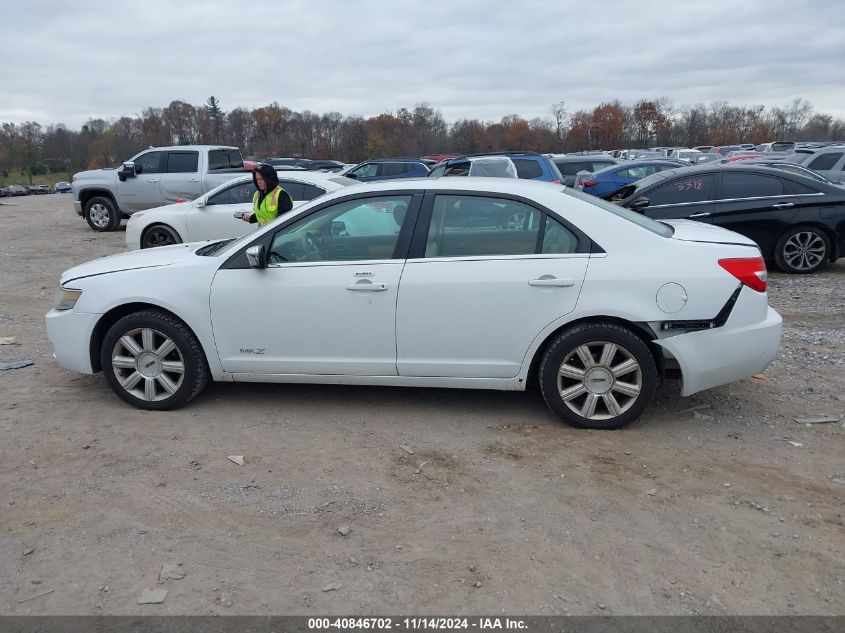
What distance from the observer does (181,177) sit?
15586mm

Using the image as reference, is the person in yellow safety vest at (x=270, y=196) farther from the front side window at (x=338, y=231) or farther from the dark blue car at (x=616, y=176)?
the dark blue car at (x=616, y=176)

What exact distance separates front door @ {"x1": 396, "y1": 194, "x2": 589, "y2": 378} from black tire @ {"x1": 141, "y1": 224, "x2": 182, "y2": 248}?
773 centimetres

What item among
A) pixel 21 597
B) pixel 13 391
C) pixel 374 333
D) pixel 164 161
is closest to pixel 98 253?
pixel 164 161

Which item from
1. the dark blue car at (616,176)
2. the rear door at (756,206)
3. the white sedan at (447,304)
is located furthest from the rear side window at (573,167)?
the white sedan at (447,304)

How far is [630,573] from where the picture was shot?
3.02 meters

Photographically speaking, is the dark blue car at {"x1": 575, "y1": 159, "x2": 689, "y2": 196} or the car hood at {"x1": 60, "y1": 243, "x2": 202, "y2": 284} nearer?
the car hood at {"x1": 60, "y1": 243, "x2": 202, "y2": 284}

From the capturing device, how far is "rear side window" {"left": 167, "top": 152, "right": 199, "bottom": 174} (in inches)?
616

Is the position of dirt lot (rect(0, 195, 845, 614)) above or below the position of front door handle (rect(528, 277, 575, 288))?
below

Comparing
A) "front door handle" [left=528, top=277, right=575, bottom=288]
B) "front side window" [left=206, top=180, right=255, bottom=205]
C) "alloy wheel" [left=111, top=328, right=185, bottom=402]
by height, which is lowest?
"alloy wheel" [left=111, top=328, right=185, bottom=402]

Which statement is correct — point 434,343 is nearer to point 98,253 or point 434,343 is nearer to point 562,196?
point 562,196

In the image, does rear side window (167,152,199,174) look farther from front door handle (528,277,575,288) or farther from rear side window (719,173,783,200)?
front door handle (528,277,575,288)

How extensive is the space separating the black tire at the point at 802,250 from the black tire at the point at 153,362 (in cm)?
837

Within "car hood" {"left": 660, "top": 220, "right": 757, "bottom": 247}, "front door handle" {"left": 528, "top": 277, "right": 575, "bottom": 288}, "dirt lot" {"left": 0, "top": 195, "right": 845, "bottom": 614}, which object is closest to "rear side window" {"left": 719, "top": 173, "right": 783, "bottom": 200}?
"dirt lot" {"left": 0, "top": 195, "right": 845, "bottom": 614}

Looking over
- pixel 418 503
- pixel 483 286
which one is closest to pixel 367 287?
pixel 483 286
